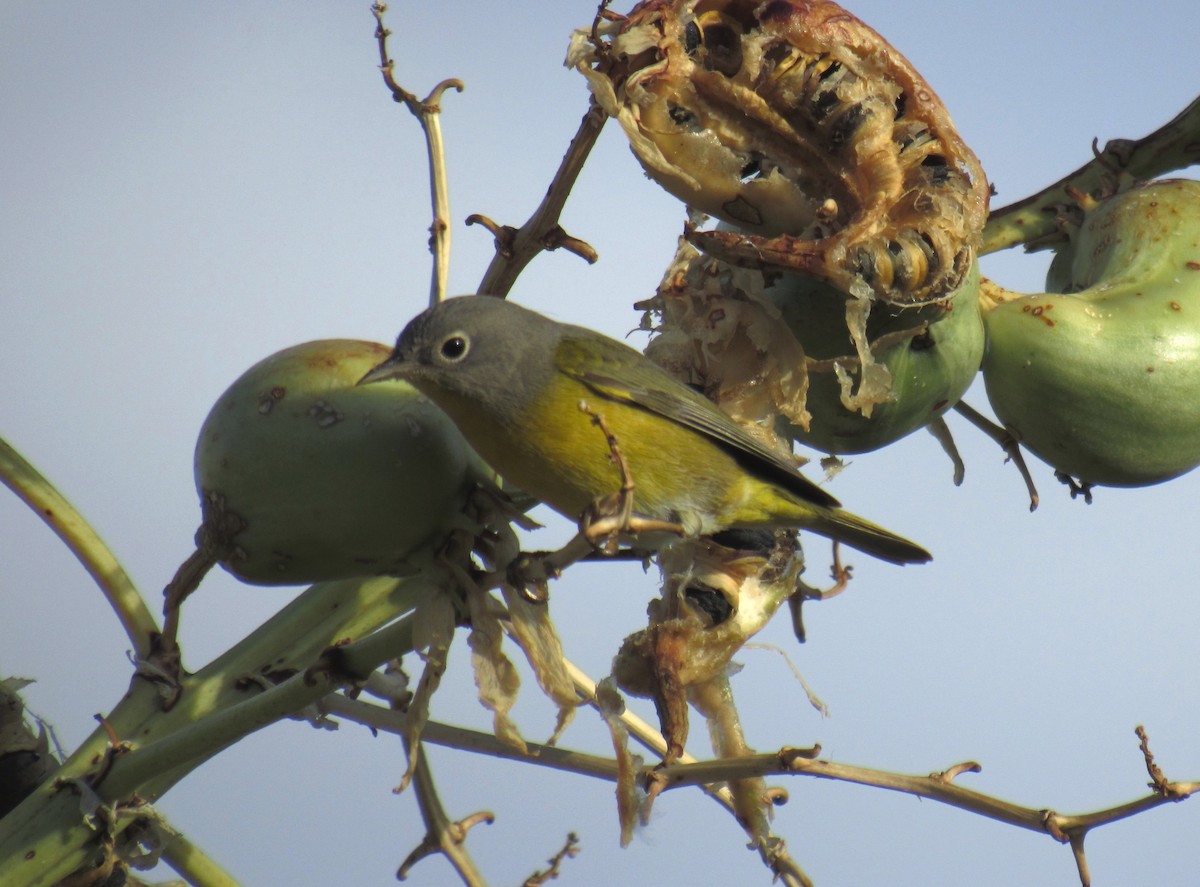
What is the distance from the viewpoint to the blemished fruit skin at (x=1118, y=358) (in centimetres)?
305

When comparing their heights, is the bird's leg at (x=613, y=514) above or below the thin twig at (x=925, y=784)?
above

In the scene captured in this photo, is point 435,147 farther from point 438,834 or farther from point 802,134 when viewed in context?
point 438,834

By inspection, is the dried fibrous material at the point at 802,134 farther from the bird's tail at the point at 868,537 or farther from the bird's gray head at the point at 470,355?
the bird's tail at the point at 868,537

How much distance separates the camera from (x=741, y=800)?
290 cm

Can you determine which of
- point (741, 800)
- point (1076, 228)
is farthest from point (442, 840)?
point (1076, 228)

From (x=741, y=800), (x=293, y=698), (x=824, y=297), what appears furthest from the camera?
(x=824, y=297)

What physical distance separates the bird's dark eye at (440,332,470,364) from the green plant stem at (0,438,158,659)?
998 mm

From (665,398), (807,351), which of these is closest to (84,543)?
(665,398)

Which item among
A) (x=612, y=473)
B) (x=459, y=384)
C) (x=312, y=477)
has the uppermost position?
(x=459, y=384)

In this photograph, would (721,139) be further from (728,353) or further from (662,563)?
(662,563)

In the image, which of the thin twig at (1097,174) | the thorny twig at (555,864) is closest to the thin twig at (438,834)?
the thorny twig at (555,864)

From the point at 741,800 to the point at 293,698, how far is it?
1.24 meters

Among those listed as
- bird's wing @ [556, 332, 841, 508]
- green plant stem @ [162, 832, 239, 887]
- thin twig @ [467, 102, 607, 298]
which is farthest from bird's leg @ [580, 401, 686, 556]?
green plant stem @ [162, 832, 239, 887]

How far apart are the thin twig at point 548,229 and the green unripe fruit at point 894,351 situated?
2.30ft
